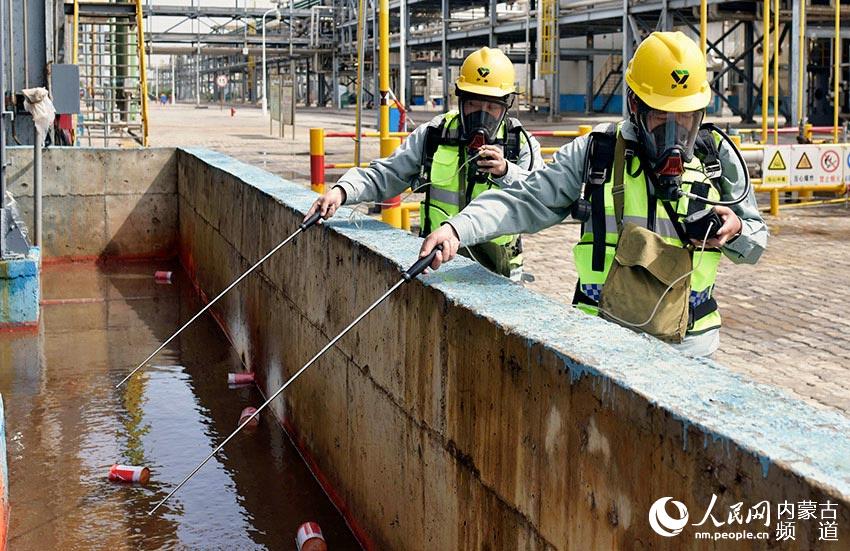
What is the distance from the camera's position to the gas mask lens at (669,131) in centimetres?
420

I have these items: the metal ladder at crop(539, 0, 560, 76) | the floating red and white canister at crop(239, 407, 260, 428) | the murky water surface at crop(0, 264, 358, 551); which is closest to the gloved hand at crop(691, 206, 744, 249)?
the murky water surface at crop(0, 264, 358, 551)

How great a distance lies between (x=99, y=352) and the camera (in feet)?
33.2

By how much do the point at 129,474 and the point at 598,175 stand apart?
3693mm

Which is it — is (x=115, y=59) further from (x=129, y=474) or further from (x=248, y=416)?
(x=129, y=474)

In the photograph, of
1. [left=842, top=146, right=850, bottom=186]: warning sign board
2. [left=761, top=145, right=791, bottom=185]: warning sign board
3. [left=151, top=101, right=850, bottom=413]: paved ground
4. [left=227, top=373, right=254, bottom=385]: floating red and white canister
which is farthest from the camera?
[left=842, top=146, right=850, bottom=186]: warning sign board

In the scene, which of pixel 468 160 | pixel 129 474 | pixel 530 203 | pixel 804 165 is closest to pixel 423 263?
pixel 530 203

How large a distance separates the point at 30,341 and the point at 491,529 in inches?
294

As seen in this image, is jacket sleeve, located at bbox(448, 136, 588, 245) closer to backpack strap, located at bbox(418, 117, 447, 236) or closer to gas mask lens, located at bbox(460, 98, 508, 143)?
gas mask lens, located at bbox(460, 98, 508, 143)

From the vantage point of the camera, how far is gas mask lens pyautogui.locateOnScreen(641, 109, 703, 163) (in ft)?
13.8

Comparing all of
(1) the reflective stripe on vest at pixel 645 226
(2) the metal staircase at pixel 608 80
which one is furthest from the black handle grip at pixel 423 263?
(2) the metal staircase at pixel 608 80

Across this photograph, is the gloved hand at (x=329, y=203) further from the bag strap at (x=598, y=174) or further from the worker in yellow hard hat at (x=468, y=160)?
the bag strap at (x=598, y=174)

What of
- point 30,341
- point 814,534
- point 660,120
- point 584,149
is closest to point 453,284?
point 584,149

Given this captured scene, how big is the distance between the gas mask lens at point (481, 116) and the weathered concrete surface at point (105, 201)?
911cm

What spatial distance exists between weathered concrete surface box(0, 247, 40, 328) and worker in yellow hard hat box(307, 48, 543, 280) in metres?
5.37
